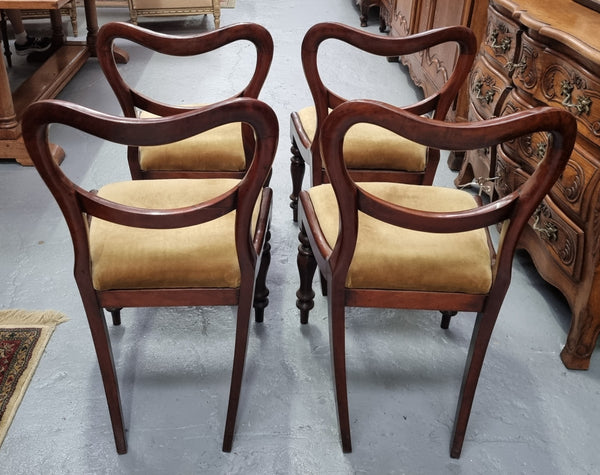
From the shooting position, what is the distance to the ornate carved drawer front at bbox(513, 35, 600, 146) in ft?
5.59

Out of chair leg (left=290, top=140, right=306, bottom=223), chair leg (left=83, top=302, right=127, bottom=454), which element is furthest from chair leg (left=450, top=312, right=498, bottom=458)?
chair leg (left=290, top=140, right=306, bottom=223)

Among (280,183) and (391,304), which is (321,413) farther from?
(280,183)

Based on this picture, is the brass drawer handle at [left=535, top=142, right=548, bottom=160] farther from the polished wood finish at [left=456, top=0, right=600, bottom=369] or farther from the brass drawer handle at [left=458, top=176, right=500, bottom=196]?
the brass drawer handle at [left=458, top=176, right=500, bottom=196]

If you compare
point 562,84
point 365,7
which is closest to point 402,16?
point 365,7

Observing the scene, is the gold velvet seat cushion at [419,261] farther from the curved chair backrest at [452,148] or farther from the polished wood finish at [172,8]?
the polished wood finish at [172,8]

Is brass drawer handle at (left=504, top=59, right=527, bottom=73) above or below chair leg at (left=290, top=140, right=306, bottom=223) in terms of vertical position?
above

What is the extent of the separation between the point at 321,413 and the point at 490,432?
1.54 feet

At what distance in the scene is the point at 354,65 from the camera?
448 centimetres

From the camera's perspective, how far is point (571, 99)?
5.94ft

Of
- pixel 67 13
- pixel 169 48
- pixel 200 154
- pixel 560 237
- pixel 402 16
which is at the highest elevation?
pixel 169 48

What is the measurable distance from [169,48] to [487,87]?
52.6 inches

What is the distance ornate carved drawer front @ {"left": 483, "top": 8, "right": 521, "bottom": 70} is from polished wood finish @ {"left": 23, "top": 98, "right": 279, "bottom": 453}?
1189 mm

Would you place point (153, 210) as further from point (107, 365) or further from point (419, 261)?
point (419, 261)

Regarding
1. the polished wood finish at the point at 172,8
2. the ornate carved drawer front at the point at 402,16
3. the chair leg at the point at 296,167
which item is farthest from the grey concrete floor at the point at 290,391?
the polished wood finish at the point at 172,8
